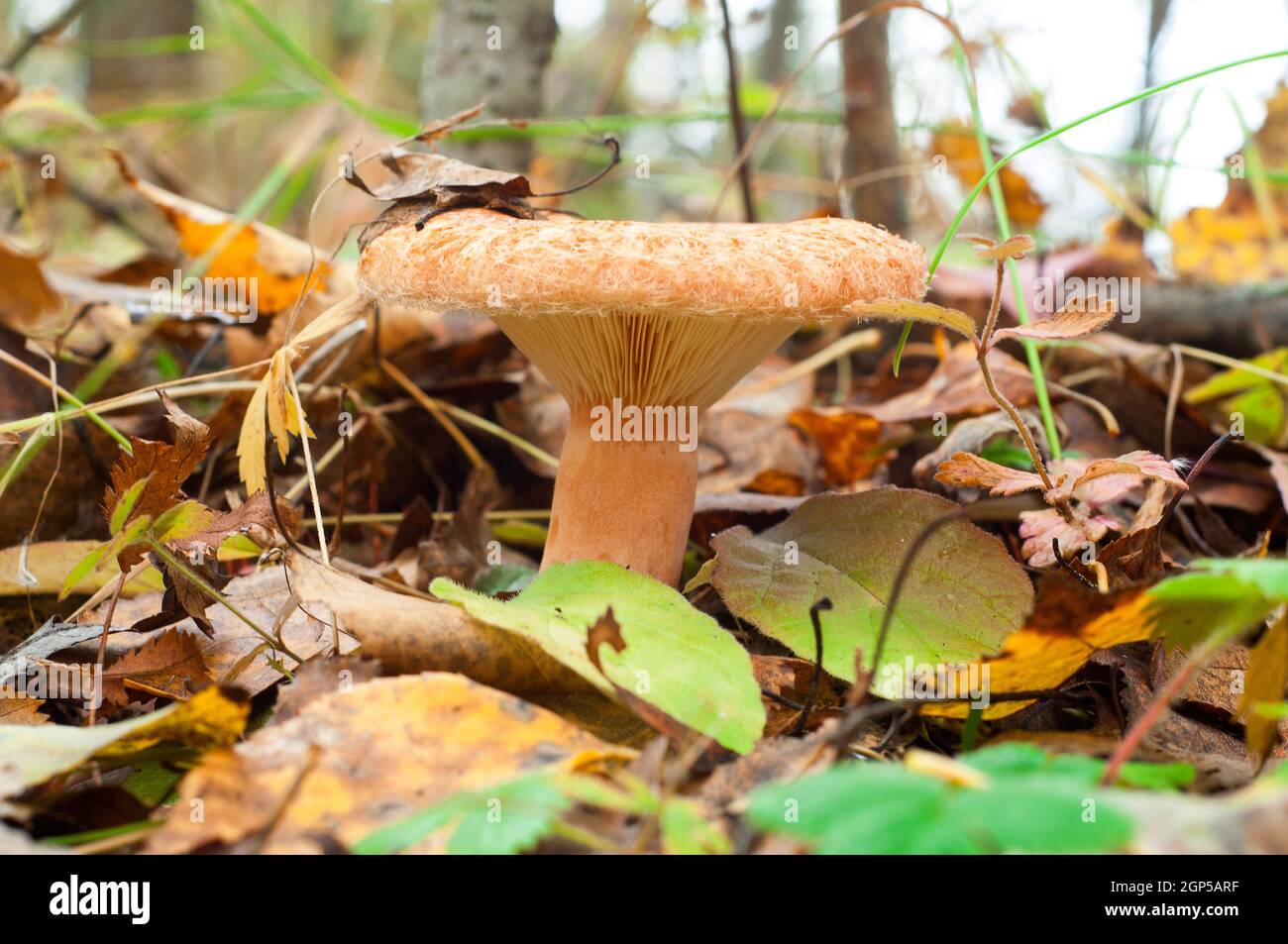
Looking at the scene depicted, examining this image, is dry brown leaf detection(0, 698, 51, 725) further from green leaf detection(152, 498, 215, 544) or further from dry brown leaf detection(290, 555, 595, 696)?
dry brown leaf detection(290, 555, 595, 696)

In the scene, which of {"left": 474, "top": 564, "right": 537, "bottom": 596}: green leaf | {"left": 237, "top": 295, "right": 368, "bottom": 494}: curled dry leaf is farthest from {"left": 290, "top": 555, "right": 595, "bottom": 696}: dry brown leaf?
{"left": 474, "top": 564, "right": 537, "bottom": 596}: green leaf

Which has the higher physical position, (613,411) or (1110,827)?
(613,411)

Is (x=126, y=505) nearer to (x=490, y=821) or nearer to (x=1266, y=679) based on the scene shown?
(x=490, y=821)

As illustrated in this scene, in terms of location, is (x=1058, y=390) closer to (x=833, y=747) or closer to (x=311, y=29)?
(x=833, y=747)

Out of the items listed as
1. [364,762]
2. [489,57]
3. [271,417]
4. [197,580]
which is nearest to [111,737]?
[364,762]

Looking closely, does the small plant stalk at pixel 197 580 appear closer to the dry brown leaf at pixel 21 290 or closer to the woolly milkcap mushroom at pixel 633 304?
the woolly milkcap mushroom at pixel 633 304
